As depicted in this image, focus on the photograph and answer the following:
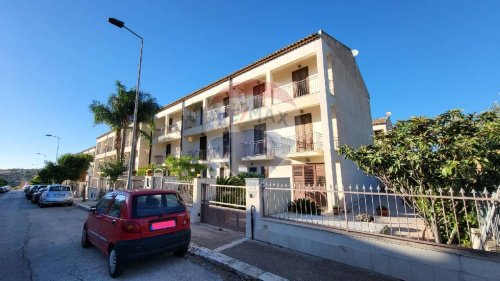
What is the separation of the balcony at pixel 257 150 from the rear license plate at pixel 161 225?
9.62 m

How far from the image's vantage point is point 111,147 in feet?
119

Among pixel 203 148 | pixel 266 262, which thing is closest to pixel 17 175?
pixel 203 148

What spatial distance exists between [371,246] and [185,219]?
3948 mm

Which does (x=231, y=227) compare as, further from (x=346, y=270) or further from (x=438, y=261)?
(x=438, y=261)

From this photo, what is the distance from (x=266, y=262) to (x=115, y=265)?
3011mm

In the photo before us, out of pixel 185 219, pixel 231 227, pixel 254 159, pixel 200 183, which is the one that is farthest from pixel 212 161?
pixel 185 219

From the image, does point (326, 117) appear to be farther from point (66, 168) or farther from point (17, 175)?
point (17, 175)

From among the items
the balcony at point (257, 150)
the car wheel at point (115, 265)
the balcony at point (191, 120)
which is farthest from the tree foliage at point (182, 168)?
the car wheel at point (115, 265)

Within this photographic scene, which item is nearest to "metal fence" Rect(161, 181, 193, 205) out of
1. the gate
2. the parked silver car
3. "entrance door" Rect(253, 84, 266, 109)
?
the gate

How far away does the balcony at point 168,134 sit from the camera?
853 inches

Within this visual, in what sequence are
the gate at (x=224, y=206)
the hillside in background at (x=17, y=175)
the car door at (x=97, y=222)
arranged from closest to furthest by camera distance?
the car door at (x=97, y=222)
the gate at (x=224, y=206)
the hillside in background at (x=17, y=175)

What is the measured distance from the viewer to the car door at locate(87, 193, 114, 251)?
5180 mm

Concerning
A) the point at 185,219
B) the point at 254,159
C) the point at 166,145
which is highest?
the point at 166,145

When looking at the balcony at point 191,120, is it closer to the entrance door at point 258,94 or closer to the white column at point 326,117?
the entrance door at point 258,94
